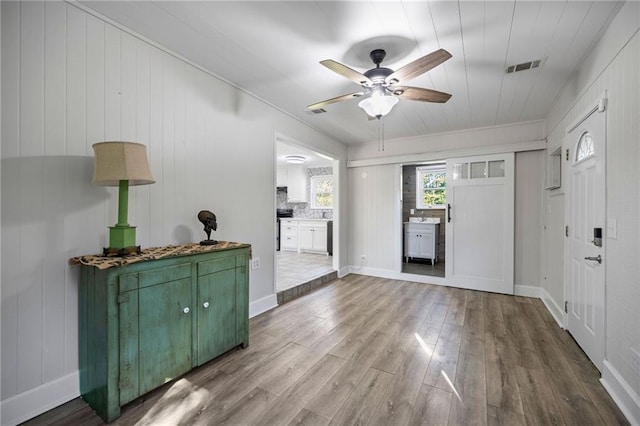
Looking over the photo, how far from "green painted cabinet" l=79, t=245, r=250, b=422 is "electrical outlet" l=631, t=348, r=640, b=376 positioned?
263 centimetres

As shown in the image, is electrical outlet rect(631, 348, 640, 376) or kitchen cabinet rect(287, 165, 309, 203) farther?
kitchen cabinet rect(287, 165, 309, 203)

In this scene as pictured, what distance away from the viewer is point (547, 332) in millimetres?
2711

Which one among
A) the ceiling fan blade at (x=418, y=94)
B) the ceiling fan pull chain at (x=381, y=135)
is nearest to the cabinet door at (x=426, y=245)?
the ceiling fan pull chain at (x=381, y=135)

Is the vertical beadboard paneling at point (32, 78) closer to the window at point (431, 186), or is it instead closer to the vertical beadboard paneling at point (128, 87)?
the vertical beadboard paneling at point (128, 87)

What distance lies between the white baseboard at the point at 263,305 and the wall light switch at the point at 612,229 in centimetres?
307

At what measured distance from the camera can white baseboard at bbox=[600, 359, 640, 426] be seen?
1525mm

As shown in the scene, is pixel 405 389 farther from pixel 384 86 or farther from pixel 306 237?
pixel 306 237

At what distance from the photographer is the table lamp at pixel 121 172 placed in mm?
1615

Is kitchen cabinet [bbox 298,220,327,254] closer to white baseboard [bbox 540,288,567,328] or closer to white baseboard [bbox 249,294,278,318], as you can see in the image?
white baseboard [bbox 249,294,278,318]


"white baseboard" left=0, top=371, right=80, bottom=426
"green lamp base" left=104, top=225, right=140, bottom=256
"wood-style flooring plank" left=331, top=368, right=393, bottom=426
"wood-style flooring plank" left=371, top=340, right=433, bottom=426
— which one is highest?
"green lamp base" left=104, top=225, right=140, bottom=256

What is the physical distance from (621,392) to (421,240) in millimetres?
4258

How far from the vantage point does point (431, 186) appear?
20.7ft

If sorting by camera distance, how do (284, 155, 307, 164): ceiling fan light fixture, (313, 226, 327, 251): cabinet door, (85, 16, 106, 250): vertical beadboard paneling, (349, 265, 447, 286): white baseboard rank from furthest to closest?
1. (313, 226, 327, 251): cabinet door
2. (284, 155, 307, 164): ceiling fan light fixture
3. (349, 265, 447, 286): white baseboard
4. (85, 16, 106, 250): vertical beadboard paneling

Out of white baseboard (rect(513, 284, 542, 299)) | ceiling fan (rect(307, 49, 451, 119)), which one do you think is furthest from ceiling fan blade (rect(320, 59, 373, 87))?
white baseboard (rect(513, 284, 542, 299))
